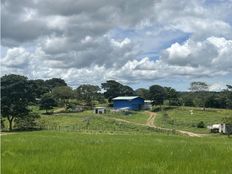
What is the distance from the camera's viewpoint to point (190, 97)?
17912 centimetres

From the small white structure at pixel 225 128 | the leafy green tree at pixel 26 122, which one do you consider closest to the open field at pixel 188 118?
the small white structure at pixel 225 128

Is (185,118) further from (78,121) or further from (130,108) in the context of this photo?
(130,108)

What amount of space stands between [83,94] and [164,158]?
165249 mm

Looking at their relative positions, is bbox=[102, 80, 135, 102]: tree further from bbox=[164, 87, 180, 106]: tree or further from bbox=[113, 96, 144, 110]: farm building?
bbox=[164, 87, 180, 106]: tree

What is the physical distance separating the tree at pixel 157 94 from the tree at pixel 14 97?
247 ft

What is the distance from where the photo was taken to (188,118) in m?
124

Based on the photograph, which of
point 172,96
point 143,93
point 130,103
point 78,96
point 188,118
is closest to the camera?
point 188,118

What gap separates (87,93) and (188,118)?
65669 mm

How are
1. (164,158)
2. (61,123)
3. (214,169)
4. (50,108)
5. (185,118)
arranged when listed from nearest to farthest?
1. (214,169)
2. (164,158)
3. (61,123)
4. (185,118)
5. (50,108)

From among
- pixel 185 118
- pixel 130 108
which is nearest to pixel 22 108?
pixel 185 118

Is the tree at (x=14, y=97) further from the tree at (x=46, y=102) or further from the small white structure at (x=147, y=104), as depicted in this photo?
the small white structure at (x=147, y=104)

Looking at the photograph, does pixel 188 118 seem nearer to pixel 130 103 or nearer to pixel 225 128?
pixel 225 128

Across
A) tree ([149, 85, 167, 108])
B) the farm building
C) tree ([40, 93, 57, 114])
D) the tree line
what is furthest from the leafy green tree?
tree ([149, 85, 167, 108])

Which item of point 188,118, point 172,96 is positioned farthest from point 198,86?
point 188,118
